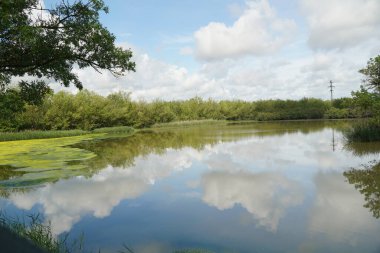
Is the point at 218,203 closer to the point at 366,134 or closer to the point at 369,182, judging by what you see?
the point at 369,182

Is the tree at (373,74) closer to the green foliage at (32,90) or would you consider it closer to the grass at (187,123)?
the green foliage at (32,90)

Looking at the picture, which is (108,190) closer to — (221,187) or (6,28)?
(221,187)

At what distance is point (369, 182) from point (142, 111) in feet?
168

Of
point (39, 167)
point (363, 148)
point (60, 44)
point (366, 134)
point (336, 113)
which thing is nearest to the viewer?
point (60, 44)

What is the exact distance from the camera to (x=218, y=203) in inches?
361

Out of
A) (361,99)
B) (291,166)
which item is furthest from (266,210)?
(361,99)

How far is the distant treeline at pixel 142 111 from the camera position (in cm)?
4256

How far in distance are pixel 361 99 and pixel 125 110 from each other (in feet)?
133

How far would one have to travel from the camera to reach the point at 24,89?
8.94 m

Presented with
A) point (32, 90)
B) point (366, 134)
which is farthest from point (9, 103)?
point (366, 134)

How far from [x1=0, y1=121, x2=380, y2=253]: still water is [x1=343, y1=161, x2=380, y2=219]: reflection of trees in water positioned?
0.02 meters

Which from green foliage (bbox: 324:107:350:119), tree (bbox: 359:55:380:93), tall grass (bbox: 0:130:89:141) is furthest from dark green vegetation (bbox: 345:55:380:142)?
green foliage (bbox: 324:107:350:119)

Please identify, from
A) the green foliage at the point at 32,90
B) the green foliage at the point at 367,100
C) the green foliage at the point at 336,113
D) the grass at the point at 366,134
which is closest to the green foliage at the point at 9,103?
the green foliage at the point at 32,90

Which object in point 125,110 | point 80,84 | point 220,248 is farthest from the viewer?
point 125,110
